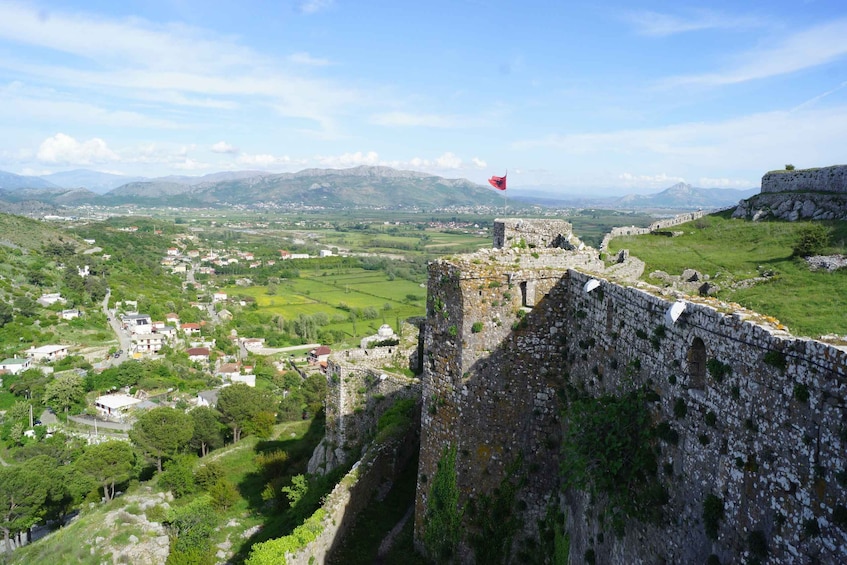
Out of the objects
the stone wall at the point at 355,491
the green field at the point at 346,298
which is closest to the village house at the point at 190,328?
the green field at the point at 346,298

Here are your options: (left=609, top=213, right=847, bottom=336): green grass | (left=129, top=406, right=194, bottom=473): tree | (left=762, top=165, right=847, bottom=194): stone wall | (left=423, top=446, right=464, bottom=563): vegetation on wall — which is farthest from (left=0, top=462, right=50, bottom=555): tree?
(left=762, top=165, right=847, bottom=194): stone wall

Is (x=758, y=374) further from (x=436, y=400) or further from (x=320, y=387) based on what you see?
(x=320, y=387)

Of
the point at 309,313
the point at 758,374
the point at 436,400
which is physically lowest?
the point at 309,313

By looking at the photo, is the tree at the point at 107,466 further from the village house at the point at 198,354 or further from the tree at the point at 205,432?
the village house at the point at 198,354

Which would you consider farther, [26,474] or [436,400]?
[26,474]

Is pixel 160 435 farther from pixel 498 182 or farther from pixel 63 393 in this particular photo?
pixel 498 182

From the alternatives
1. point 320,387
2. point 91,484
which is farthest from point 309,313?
point 91,484
